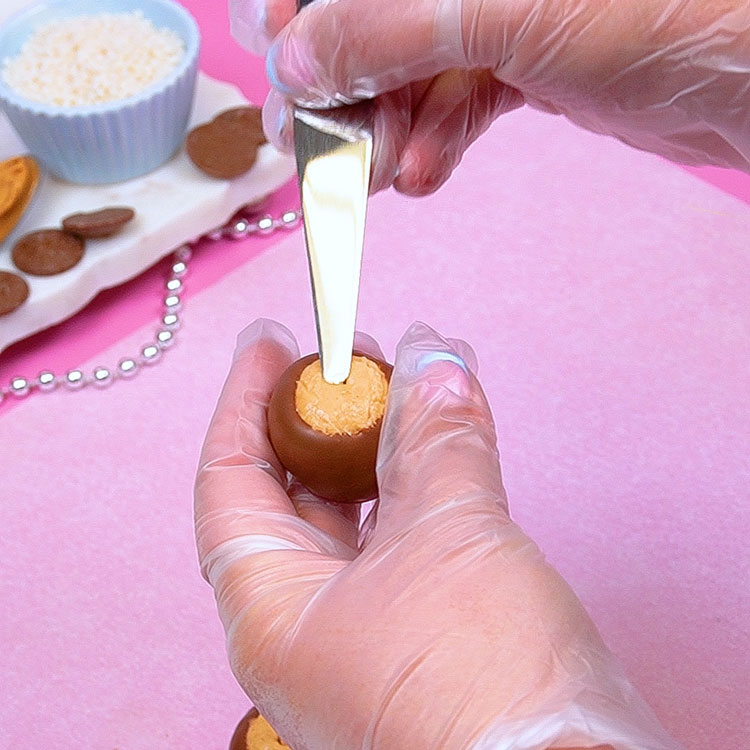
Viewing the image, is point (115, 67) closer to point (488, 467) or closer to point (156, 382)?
point (156, 382)

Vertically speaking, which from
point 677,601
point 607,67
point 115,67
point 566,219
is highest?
point 607,67

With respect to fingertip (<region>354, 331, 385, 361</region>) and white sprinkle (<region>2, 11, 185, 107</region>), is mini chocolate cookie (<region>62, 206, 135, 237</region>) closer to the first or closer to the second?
white sprinkle (<region>2, 11, 185, 107</region>)

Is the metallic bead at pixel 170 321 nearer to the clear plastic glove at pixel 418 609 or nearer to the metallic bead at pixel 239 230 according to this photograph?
the metallic bead at pixel 239 230

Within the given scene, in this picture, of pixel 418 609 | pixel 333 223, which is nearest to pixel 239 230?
pixel 333 223

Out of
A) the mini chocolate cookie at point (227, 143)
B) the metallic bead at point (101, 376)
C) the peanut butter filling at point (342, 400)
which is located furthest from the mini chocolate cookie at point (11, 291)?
the peanut butter filling at point (342, 400)

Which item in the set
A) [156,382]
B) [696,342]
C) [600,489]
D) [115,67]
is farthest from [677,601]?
[115,67]

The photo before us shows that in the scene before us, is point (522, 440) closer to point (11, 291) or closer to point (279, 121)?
point (279, 121)
